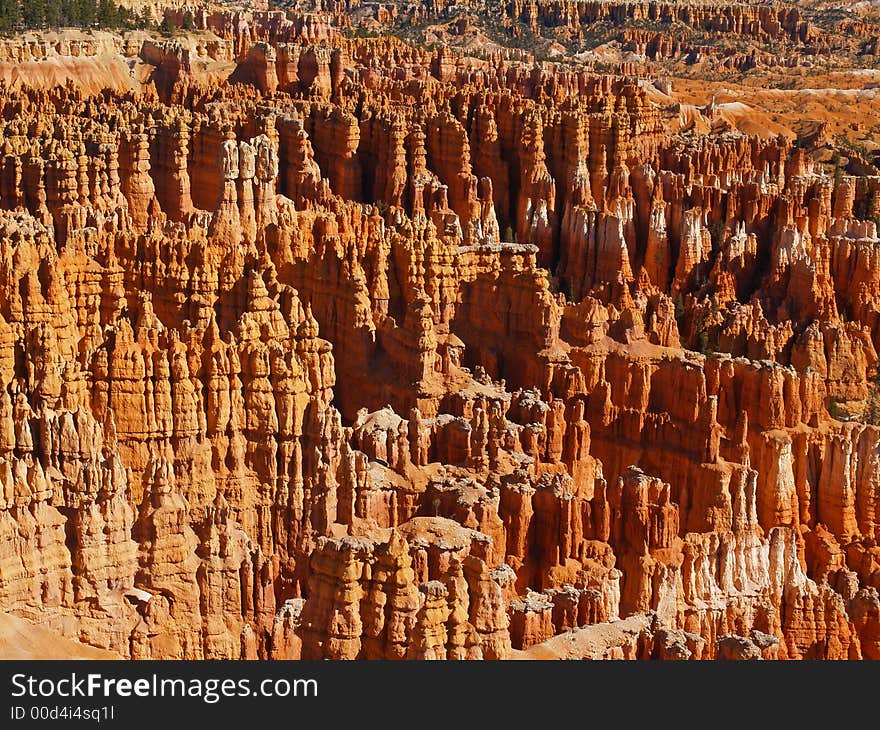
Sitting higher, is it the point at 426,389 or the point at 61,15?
the point at 61,15

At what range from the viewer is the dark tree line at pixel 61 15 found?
8481 centimetres

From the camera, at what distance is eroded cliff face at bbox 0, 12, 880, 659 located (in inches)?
1061

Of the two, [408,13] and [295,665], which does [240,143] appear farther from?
[408,13]

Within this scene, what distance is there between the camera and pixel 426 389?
1515 inches

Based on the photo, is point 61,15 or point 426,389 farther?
point 61,15

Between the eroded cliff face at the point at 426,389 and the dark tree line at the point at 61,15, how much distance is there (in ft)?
67.3

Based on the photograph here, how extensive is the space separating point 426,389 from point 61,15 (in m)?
54.6

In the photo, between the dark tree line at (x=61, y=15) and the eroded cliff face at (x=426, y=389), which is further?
the dark tree line at (x=61, y=15)

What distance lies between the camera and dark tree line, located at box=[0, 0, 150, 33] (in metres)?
84.8

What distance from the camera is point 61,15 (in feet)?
288

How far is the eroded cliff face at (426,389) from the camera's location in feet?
88.4

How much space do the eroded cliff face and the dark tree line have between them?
67.3ft

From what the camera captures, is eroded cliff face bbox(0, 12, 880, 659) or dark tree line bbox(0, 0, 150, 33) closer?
eroded cliff face bbox(0, 12, 880, 659)

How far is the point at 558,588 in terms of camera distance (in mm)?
30859
